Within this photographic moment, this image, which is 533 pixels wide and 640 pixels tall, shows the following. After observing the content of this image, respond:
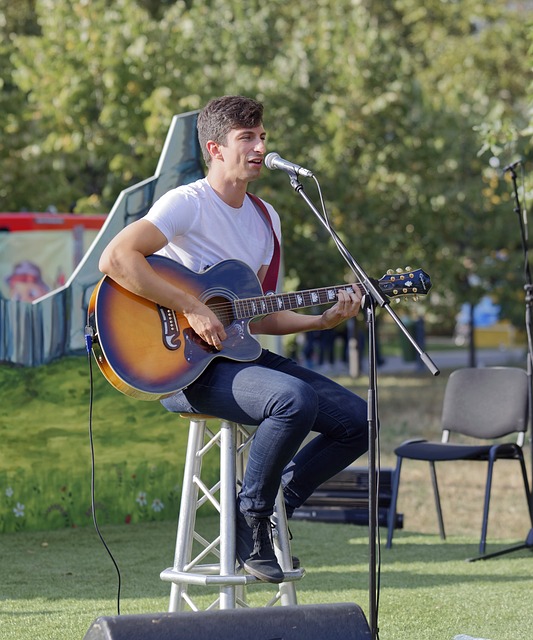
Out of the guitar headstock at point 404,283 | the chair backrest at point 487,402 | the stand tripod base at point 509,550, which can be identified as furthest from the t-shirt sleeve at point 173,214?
the chair backrest at point 487,402

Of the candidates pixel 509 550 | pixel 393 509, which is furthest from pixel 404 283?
pixel 393 509

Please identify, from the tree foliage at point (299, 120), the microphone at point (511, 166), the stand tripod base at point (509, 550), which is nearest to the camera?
the stand tripod base at point (509, 550)

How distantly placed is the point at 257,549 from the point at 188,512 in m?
0.37

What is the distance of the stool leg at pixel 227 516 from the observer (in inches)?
149

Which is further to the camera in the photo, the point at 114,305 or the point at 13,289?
the point at 13,289

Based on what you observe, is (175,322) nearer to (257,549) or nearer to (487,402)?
(257,549)

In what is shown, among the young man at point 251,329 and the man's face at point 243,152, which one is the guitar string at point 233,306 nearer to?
the young man at point 251,329

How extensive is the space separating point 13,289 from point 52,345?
13.0ft

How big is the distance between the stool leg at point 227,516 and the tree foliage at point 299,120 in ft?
21.9

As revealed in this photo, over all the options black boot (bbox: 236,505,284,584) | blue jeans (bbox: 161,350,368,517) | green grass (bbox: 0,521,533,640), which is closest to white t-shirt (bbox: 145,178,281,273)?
blue jeans (bbox: 161,350,368,517)

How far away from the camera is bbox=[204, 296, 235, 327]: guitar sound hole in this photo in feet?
12.9

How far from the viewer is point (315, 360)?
25672mm

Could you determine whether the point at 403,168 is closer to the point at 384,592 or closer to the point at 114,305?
the point at 384,592

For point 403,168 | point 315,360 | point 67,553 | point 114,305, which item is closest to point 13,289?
point 67,553
